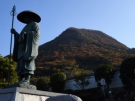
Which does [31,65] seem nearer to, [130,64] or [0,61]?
[0,61]

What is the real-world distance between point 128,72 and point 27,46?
64.8 feet

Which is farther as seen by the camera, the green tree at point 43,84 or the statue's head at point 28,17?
the green tree at point 43,84

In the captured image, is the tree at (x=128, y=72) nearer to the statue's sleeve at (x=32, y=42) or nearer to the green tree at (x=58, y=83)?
the green tree at (x=58, y=83)

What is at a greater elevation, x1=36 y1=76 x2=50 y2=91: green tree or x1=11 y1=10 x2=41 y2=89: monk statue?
x1=11 y1=10 x2=41 y2=89: monk statue

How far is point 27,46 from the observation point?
26.6ft

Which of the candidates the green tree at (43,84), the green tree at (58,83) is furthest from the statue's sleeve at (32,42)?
the green tree at (43,84)

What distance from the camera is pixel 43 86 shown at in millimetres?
33000

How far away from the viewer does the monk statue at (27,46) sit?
25.7ft

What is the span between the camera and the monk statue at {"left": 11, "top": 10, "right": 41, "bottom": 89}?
7844mm

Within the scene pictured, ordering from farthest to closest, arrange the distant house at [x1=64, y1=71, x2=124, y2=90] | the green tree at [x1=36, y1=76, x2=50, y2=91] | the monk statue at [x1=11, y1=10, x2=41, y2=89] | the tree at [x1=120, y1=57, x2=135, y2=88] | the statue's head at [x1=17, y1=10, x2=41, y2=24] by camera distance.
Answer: the green tree at [x1=36, y1=76, x2=50, y2=91]
the distant house at [x1=64, y1=71, x2=124, y2=90]
the tree at [x1=120, y1=57, x2=135, y2=88]
the statue's head at [x1=17, y1=10, x2=41, y2=24]
the monk statue at [x1=11, y1=10, x2=41, y2=89]

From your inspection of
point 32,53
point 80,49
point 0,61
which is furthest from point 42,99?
point 80,49

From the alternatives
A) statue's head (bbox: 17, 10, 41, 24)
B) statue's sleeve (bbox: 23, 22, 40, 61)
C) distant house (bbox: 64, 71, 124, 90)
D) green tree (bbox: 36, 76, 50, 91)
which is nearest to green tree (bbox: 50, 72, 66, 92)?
distant house (bbox: 64, 71, 124, 90)

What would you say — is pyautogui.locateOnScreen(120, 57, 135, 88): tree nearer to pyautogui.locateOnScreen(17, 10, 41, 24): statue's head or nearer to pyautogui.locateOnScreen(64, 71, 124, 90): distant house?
pyautogui.locateOnScreen(64, 71, 124, 90): distant house

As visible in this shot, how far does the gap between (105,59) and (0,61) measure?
47226mm
